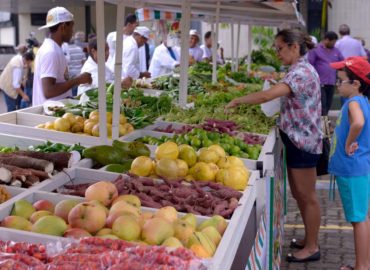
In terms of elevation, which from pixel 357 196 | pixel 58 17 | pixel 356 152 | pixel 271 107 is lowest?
pixel 357 196

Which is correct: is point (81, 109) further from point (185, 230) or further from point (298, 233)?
point (185, 230)

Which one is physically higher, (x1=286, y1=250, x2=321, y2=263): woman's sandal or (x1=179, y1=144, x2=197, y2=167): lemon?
(x1=179, y1=144, x2=197, y2=167): lemon

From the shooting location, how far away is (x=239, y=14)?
11.2 m

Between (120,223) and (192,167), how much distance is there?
1555mm

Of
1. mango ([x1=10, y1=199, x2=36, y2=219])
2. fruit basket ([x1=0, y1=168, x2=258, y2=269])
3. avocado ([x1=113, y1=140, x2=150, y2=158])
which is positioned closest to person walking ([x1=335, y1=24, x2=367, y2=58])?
avocado ([x1=113, y1=140, x2=150, y2=158])

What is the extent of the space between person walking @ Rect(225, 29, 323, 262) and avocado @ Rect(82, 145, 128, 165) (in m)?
1.73

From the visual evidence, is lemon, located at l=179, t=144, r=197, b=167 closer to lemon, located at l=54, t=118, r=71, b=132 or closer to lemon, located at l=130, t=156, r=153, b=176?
lemon, located at l=130, t=156, r=153, b=176

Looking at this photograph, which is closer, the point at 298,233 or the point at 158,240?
the point at 158,240

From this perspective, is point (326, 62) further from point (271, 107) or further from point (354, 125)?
point (354, 125)

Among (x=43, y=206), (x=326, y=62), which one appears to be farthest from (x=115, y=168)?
(x=326, y=62)

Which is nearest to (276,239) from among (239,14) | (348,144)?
(348,144)

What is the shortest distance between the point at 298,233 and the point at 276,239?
192cm

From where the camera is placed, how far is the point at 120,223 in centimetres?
294

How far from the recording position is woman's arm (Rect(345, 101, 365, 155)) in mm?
5301
